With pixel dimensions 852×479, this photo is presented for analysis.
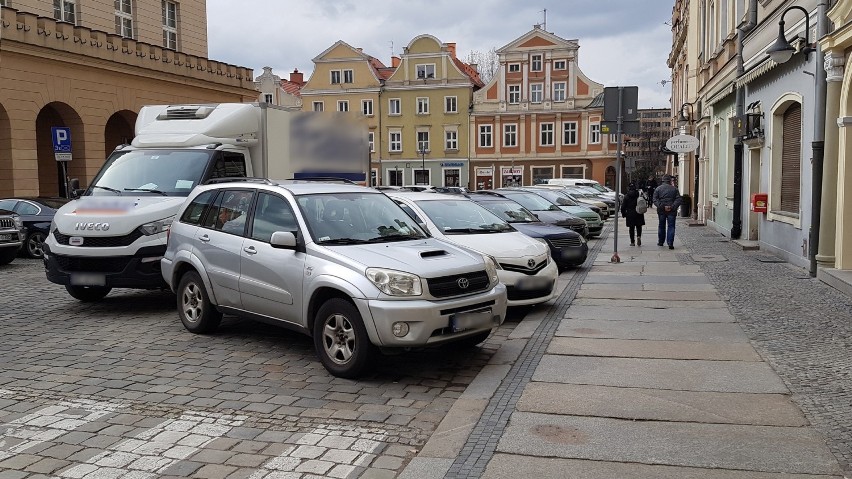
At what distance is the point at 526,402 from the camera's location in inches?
233

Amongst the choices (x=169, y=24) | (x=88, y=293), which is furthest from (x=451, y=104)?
(x=88, y=293)

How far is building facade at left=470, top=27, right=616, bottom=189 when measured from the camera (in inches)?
2339

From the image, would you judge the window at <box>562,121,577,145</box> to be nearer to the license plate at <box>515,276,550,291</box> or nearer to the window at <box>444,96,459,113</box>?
the window at <box>444,96,459,113</box>

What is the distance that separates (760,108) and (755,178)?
1.90m

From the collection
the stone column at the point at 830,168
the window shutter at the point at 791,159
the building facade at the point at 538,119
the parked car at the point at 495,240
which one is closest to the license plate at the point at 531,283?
the parked car at the point at 495,240

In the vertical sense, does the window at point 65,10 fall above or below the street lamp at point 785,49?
above

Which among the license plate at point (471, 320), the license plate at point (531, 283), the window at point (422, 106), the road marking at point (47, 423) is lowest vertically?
the road marking at point (47, 423)

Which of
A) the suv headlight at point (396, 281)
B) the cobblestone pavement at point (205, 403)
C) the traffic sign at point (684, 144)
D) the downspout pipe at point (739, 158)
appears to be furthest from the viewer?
the traffic sign at point (684, 144)

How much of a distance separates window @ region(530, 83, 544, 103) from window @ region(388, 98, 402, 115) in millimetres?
11174

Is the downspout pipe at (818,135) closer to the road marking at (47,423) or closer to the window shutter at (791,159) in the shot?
the window shutter at (791,159)

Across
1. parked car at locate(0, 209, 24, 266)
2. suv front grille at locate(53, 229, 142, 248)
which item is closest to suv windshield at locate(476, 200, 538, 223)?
suv front grille at locate(53, 229, 142, 248)

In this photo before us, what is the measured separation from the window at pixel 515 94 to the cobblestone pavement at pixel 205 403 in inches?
2118

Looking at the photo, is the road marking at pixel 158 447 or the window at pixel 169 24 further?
the window at pixel 169 24

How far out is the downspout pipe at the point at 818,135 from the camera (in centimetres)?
1206
